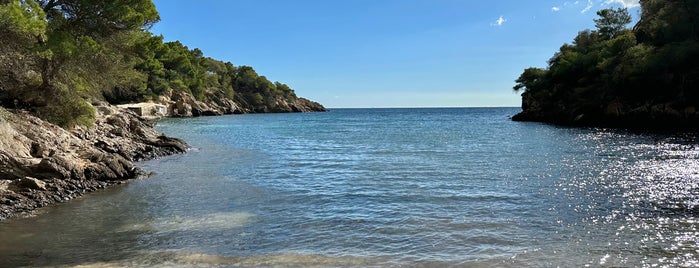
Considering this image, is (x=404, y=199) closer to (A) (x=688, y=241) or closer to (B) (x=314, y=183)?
(B) (x=314, y=183)

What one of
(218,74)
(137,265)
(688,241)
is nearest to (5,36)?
(137,265)

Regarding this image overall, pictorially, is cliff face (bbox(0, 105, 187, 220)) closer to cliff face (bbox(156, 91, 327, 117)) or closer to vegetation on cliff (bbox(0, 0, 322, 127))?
vegetation on cliff (bbox(0, 0, 322, 127))

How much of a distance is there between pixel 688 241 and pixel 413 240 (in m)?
5.25

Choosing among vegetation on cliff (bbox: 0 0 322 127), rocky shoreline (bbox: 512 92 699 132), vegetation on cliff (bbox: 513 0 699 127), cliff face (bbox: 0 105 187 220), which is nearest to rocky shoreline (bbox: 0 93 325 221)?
cliff face (bbox: 0 105 187 220)

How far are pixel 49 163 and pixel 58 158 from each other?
56 cm

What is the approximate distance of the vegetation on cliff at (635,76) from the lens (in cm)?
4300

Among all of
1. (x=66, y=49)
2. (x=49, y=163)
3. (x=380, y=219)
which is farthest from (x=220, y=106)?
(x=380, y=219)

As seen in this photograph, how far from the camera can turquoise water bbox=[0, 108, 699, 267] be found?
850cm

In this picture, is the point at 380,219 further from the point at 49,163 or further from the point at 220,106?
the point at 220,106

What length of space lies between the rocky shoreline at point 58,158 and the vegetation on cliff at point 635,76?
141 feet

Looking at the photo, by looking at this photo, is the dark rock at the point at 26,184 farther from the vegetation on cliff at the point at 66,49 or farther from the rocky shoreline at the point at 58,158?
the vegetation on cliff at the point at 66,49

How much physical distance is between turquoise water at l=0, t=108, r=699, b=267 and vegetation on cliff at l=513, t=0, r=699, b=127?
93.8 ft

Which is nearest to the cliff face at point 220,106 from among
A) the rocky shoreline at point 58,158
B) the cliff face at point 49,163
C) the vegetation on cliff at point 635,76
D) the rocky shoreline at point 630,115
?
the rocky shoreline at point 58,158

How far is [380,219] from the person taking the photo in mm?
11195
